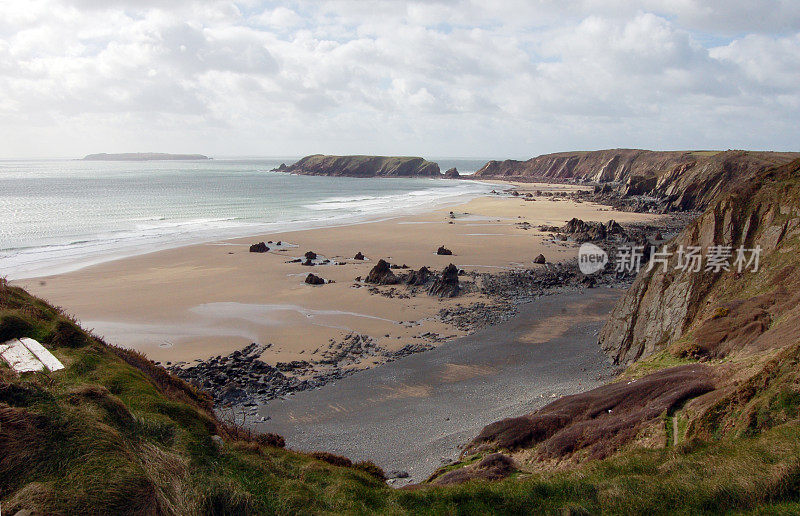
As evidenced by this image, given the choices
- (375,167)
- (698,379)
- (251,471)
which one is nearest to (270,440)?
(251,471)

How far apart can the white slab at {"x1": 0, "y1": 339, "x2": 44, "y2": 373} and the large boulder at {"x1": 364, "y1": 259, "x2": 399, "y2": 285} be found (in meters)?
23.7

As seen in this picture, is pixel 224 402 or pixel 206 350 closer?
pixel 224 402

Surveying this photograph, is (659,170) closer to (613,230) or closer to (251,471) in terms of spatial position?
(613,230)

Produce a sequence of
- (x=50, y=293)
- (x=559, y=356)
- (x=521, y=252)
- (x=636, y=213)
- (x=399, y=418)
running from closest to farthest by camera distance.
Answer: (x=399, y=418), (x=559, y=356), (x=50, y=293), (x=521, y=252), (x=636, y=213)

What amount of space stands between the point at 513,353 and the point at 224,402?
41.3 feet

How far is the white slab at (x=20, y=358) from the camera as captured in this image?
10.3m

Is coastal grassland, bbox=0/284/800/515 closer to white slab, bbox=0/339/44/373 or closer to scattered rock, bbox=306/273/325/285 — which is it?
white slab, bbox=0/339/44/373

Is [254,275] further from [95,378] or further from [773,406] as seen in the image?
[773,406]

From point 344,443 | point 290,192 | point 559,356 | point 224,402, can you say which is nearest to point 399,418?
point 344,443

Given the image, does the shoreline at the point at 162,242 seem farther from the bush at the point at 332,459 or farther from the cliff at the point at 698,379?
the cliff at the point at 698,379

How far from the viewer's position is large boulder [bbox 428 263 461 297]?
31.4 m

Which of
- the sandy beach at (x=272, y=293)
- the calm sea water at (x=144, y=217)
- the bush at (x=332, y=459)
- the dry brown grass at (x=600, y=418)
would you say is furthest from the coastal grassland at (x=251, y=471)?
the calm sea water at (x=144, y=217)

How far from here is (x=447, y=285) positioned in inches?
1252

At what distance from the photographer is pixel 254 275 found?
120 ft
